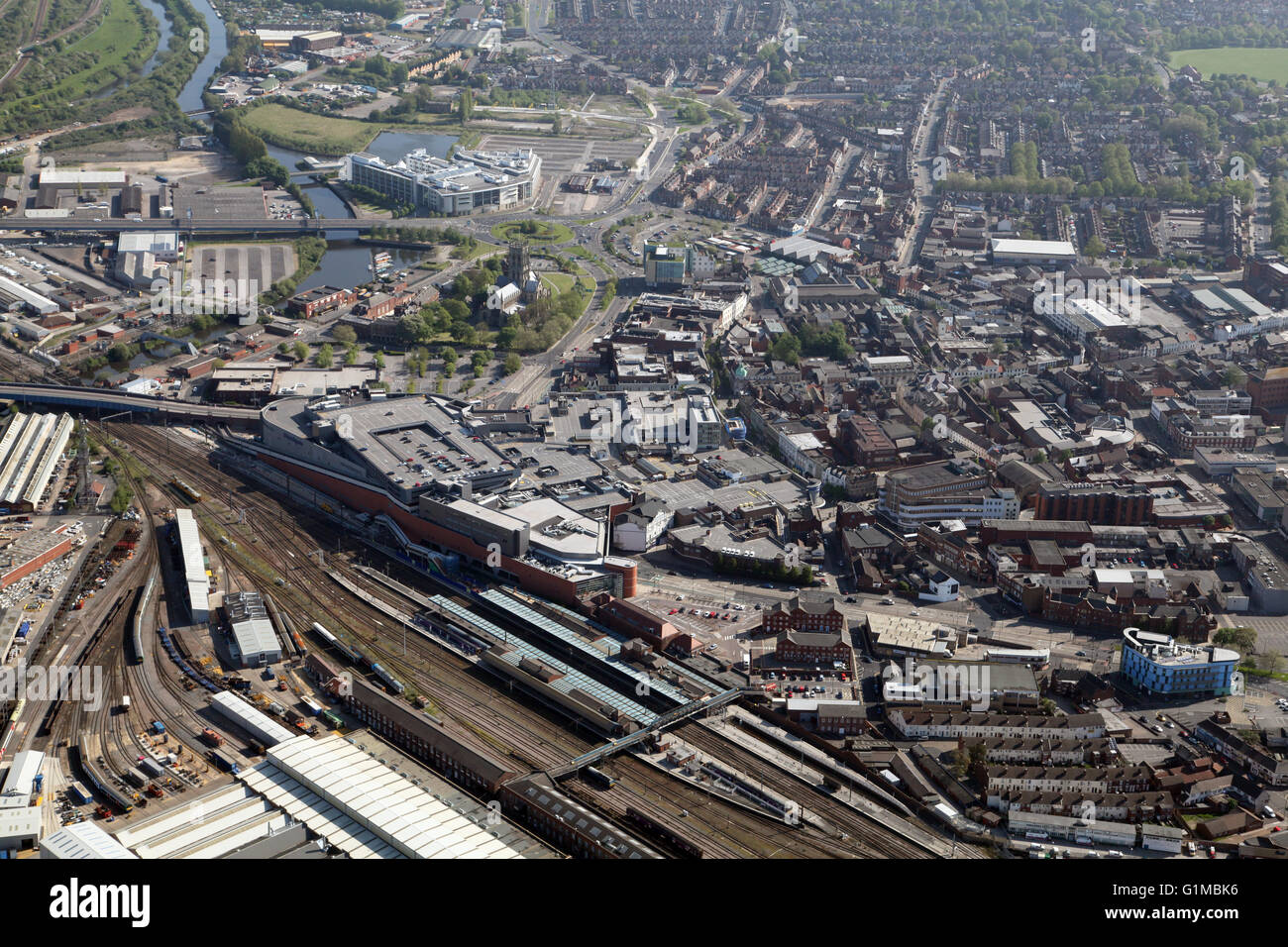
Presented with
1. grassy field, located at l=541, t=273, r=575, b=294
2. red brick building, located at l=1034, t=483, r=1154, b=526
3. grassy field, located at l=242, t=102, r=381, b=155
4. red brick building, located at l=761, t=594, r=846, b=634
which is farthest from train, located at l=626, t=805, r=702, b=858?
grassy field, located at l=242, t=102, r=381, b=155

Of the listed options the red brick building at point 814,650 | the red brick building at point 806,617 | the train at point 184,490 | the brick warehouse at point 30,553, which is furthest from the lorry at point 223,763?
the train at point 184,490

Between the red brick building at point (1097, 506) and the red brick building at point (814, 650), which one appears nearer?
the red brick building at point (814, 650)

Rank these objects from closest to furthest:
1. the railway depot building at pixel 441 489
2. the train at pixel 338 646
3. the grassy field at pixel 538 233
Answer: the train at pixel 338 646, the railway depot building at pixel 441 489, the grassy field at pixel 538 233

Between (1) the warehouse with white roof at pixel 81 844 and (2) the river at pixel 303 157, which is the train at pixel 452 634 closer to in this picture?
(1) the warehouse with white roof at pixel 81 844

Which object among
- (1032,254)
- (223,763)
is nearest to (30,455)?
(223,763)

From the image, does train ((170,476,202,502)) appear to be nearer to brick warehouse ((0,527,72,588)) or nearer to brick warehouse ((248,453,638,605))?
brick warehouse ((248,453,638,605))

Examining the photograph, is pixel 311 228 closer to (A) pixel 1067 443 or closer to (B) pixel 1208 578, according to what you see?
(A) pixel 1067 443
